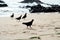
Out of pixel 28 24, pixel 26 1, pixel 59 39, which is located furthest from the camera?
pixel 26 1

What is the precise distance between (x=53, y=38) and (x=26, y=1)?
39256mm

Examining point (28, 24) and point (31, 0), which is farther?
point (31, 0)

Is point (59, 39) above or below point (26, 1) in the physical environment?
above

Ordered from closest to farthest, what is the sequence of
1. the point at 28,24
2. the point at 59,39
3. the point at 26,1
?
the point at 59,39, the point at 28,24, the point at 26,1

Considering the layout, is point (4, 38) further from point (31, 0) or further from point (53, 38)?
point (31, 0)

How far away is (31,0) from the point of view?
162 ft

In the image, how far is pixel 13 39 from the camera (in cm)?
838

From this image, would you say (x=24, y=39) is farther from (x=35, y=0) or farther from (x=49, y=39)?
(x=35, y=0)

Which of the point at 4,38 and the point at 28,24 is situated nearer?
the point at 4,38

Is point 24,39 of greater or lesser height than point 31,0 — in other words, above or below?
above

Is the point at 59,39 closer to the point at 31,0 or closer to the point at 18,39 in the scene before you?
the point at 18,39

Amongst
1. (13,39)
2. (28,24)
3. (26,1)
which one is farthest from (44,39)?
(26,1)

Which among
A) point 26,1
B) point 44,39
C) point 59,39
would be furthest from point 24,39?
point 26,1

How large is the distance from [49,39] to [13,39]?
A: 152 centimetres
